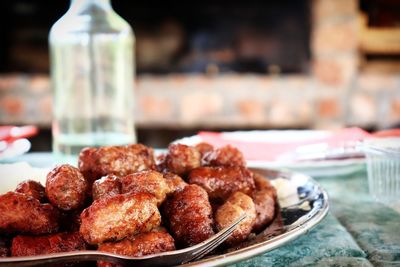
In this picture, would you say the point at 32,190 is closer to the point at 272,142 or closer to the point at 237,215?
the point at 237,215

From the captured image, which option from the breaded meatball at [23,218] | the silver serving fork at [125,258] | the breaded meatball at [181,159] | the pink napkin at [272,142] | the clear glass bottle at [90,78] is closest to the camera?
the silver serving fork at [125,258]

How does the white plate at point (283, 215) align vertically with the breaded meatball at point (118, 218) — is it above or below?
below

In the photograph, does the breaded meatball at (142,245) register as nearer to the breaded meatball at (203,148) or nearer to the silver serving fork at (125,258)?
the silver serving fork at (125,258)

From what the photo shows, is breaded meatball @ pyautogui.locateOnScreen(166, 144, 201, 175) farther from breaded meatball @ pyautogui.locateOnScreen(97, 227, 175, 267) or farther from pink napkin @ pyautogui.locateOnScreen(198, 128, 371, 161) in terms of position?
pink napkin @ pyautogui.locateOnScreen(198, 128, 371, 161)

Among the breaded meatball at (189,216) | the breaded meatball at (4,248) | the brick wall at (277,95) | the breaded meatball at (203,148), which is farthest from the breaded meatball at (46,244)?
the brick wall at (277,95)

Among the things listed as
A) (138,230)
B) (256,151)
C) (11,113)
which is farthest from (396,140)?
(11,113)

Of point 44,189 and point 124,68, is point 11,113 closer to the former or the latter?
point 124,68

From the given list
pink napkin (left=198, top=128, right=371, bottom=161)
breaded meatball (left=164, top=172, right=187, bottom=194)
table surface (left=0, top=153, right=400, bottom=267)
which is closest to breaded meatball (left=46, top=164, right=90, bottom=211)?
breaded meatball (left=164, top=172, right=187, bottom=194)
